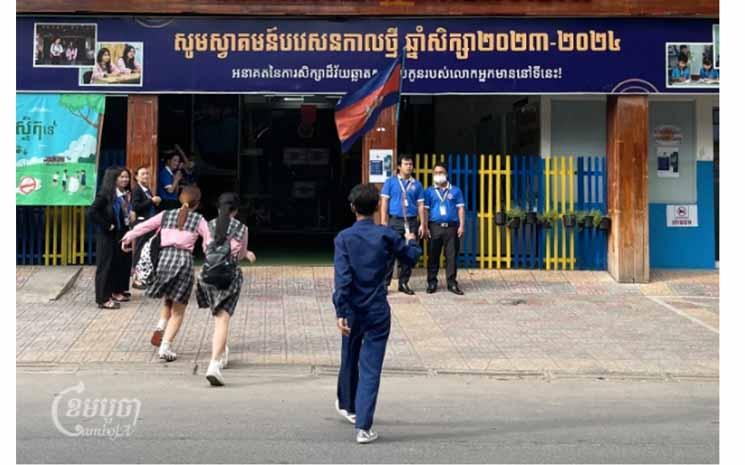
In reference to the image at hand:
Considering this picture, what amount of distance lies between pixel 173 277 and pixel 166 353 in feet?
2.69

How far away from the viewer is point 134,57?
43.8 ft

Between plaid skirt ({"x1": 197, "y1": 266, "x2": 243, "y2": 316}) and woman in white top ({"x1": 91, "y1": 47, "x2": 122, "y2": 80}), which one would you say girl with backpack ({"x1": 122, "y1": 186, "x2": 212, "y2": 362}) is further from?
woman in white top ({"x1": 91, "y1": 47, "x2": 122, "y2": 80})

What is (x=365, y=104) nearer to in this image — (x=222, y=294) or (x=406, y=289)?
(x=406, y=289)

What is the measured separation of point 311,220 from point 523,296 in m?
9.10

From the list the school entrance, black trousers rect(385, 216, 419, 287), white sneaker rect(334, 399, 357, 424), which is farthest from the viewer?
the school entrance

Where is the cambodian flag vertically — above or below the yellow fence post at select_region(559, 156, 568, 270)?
above

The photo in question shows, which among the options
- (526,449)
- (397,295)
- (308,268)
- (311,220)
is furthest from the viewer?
(311,220)

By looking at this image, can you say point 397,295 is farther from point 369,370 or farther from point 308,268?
point 369,370

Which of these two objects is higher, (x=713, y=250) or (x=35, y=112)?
(x=35, y=112)

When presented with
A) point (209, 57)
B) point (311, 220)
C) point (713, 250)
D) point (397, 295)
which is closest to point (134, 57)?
point (209, 57)

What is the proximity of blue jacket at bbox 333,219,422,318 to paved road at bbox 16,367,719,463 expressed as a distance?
3.21 feet

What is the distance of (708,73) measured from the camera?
44.5 feet

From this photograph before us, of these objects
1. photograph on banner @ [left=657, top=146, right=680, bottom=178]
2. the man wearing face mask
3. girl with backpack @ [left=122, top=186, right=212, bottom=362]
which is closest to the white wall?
photograph on banner @ [left=657, top=146, right=680, bottom=178]

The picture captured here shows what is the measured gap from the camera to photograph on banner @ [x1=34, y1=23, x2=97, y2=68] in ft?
43.5
